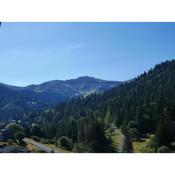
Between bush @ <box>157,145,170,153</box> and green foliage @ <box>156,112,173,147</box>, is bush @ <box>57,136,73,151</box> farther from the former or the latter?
bush @ <box>157,145,170,153</box>

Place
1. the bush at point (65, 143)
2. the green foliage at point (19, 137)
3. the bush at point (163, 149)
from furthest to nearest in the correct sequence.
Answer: the bush at point (65, 143) → the green foliage at point (19, 137) → the bush at point (163, 149)

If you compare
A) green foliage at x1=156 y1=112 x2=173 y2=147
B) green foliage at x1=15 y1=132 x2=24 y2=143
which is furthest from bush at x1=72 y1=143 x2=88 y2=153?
green foliage at x1=156 y1=112 x2=173 y2=147

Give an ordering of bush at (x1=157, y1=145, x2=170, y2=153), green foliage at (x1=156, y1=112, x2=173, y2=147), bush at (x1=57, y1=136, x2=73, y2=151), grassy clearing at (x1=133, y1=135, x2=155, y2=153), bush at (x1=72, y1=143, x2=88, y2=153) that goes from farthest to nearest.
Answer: bush at (x1=57, y1=136, x2=73, y2=151) < bush at (x1=72, y1=143, x2=88, y2=153) < grassy clearing at (x1=133, y1=135, x2=155, y2=153) < green foliage at (x1=156, y1=112, x2=173, y2=147) < bush at (x1=157, y1=145, x2=170, y2=153)

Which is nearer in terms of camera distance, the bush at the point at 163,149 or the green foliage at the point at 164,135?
the bush at the point at 163,149

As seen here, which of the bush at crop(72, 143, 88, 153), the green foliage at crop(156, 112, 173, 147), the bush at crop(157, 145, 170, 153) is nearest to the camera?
the bush at crop(157, 145, 170, 153)

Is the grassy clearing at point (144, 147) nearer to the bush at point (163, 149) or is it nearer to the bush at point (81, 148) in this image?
the bush at point (163, 149)

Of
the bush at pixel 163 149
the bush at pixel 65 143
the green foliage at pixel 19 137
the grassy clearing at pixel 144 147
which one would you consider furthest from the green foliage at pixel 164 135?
the green foliage at pixel 19 137

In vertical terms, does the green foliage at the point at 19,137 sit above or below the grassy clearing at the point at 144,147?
above

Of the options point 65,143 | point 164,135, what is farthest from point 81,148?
point 164,135

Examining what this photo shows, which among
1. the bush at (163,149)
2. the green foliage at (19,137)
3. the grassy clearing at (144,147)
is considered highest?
the green foliage at (19,137)

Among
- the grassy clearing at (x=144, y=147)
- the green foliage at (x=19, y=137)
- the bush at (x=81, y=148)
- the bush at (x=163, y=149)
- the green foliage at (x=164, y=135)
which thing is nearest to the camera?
the bush at (x=163, y=149)

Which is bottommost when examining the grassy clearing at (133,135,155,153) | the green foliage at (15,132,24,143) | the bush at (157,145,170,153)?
the bush at (157,145,170,153)
